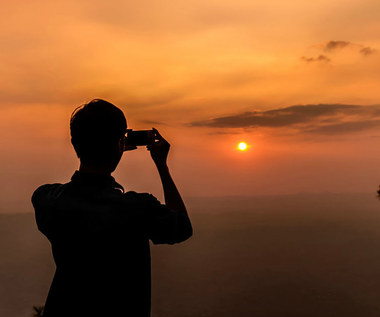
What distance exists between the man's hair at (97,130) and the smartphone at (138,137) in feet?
0.91

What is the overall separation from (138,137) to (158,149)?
16cm

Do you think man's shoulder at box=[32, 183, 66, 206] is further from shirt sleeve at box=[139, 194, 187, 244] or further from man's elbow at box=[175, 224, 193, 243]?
man's elbow at box=[175, 224, 193, 243]

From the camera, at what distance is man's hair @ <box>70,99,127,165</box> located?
2154 millimetres

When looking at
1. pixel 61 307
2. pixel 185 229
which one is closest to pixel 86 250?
pixel 61 307

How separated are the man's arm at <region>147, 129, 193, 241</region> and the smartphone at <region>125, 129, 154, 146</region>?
0.12ft

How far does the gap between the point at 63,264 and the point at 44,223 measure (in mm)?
227

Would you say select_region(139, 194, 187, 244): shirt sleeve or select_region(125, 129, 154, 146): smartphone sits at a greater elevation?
select_region(125, 129, 154, 146): smartphone

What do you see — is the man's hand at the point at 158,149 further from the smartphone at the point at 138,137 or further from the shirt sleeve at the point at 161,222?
the shirt sleeve at the point at 161,222

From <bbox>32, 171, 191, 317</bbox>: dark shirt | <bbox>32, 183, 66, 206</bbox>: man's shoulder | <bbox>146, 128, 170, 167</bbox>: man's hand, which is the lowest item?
<bbox>32, 171, 191, 317</bbox>: dark shirt

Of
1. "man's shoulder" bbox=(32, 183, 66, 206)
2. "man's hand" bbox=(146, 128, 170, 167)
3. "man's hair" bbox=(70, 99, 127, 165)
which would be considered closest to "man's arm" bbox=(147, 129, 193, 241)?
"man's hand" bbox=(146, 128, 170, 167)

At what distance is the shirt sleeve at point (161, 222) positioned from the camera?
6.88 ft

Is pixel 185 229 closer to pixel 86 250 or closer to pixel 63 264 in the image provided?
pixel 86 250

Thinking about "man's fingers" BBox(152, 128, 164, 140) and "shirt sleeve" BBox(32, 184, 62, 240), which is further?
"man's fingers" BBox(152, 128, 164, 140)

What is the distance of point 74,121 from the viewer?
2195 millimetres
